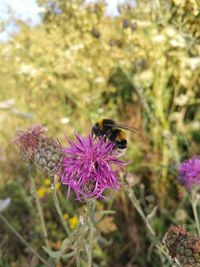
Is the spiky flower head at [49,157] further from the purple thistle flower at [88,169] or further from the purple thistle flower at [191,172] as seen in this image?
the purple thistle flower at [191,172]

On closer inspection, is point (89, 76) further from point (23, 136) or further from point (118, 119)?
point (23, 136)

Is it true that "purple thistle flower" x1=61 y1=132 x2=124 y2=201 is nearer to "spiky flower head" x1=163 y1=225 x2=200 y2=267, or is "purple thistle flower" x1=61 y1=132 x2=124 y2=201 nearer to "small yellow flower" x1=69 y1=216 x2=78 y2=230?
"spiky flower head" x1=163 y1=225 x2=200 y2=267

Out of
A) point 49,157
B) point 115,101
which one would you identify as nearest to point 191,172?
point 49,157

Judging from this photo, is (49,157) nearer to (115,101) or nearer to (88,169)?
(88,169)

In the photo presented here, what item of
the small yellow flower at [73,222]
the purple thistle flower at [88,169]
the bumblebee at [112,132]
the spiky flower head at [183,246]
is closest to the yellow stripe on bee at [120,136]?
the bumblebee at [112,132]

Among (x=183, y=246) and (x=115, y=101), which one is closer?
(x=183, y=246)

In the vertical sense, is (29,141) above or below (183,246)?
A: above

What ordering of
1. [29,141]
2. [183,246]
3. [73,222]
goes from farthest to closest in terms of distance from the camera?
[73,222], [29,141], [183,246]
